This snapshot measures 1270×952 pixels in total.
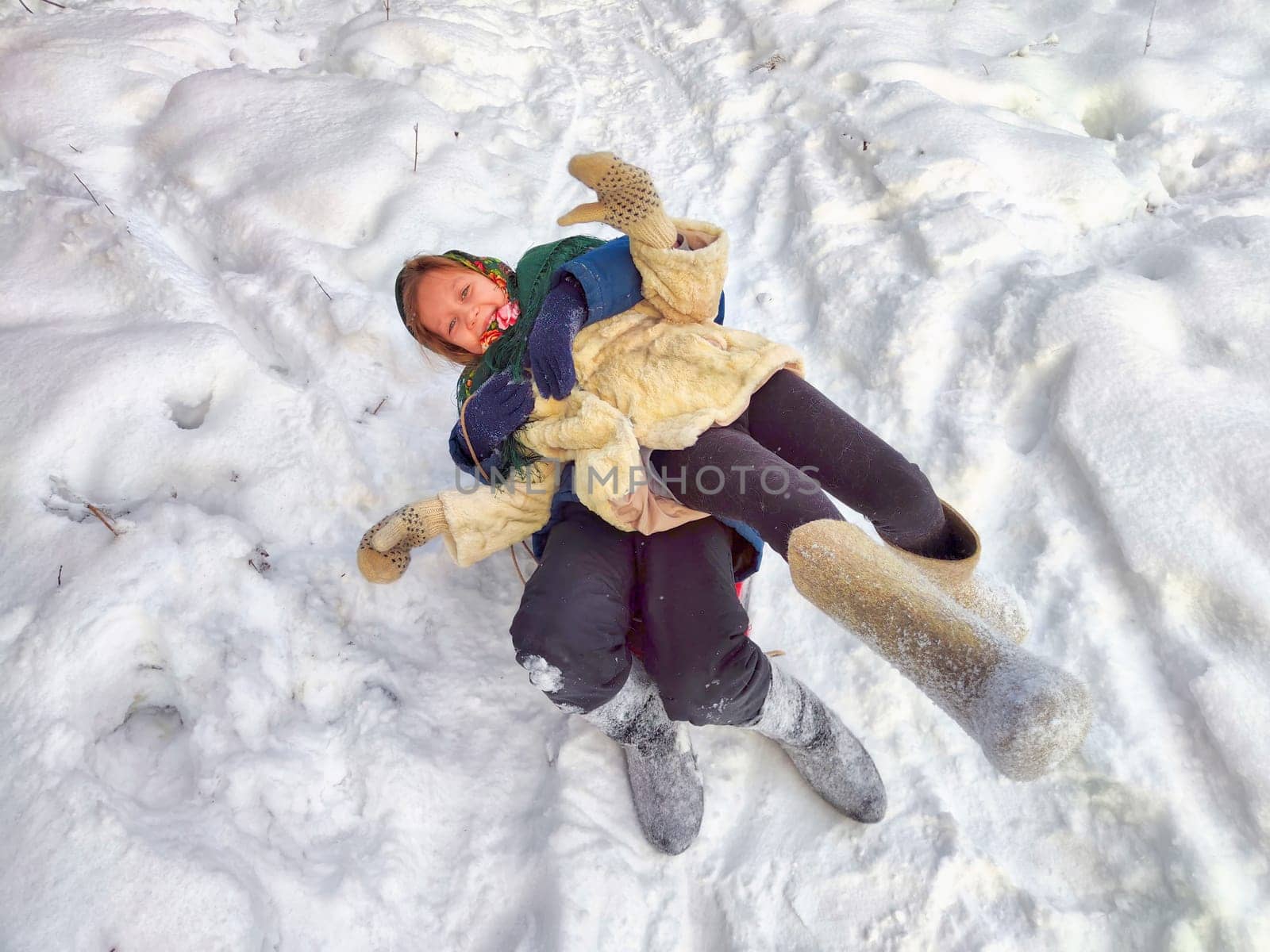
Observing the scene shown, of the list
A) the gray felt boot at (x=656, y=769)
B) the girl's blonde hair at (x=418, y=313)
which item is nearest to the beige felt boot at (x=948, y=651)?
the gray felt boot at (x=656, y=769)

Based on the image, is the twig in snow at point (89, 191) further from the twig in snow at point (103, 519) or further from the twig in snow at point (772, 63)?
the twig in snow at point (772, 63)

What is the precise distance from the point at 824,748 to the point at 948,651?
0.53 m

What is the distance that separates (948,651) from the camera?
3.63 feet

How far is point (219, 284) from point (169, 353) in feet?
1.62

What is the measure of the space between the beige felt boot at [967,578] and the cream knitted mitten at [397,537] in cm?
104

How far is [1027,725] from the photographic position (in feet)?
3.23

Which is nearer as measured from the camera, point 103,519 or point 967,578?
point 967,578

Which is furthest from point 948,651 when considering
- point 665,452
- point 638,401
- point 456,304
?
point 456,304

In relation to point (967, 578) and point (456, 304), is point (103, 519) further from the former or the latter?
point (967, 578)

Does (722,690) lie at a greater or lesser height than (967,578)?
lesser

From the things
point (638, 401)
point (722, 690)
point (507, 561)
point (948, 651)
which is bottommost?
point (507, 561)

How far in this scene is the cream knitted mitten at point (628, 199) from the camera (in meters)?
1.56

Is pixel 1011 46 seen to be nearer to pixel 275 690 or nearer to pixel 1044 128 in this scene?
pixel 1044 128

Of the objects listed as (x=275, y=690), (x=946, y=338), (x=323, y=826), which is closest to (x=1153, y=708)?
(x=946, y=338)
